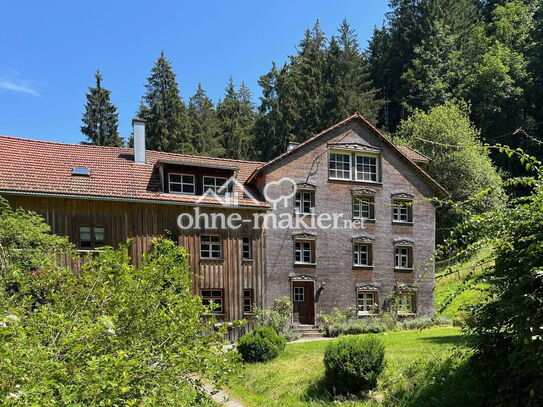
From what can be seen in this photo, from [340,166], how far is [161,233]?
34.9 ft

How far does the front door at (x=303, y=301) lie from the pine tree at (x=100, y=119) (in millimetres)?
30260

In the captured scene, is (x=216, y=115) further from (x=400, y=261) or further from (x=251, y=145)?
(x=400, y=261)

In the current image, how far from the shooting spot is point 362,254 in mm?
24953

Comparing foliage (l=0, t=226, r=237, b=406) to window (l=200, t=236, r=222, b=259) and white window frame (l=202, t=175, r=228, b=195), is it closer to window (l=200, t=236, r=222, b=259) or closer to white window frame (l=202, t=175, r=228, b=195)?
window (l=200, t=236, r=222, b=259)

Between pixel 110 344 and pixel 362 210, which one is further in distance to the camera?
pixel 362 210

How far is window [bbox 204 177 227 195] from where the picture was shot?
72.3 ft

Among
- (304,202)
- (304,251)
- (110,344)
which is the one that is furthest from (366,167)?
(110,344)

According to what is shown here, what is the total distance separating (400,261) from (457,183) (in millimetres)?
15486

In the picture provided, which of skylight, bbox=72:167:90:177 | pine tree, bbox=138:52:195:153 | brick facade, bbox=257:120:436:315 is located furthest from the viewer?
pine tree, bbox=138:52:195:153

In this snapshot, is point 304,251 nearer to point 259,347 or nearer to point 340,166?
point 340,166

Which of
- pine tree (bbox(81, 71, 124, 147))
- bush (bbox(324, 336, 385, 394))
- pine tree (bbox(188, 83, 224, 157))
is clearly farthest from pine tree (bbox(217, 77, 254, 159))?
bush (bbox(324, 336, 385, 394))

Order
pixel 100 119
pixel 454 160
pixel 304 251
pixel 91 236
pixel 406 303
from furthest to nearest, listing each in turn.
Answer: pixel 100 119, pixel 454 160, pixel 406 303, pixel 304 251, pixel 91 236

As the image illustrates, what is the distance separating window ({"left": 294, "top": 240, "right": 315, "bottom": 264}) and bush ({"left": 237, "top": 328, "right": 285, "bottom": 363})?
27.5 ft

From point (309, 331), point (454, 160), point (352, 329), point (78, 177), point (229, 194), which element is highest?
point (454, 160)
